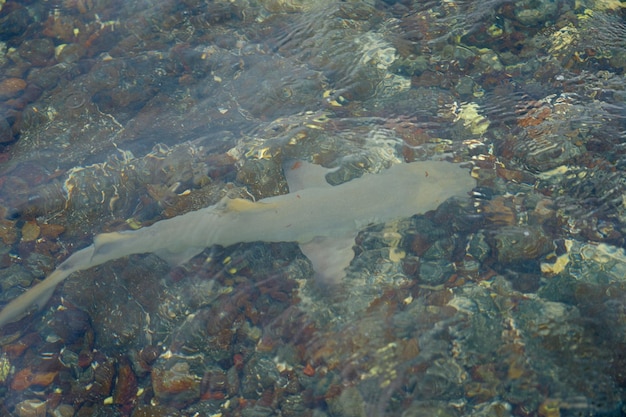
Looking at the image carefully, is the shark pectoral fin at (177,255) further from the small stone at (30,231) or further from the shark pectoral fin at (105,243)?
the small stone at (30,231)

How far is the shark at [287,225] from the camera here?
5.36 m

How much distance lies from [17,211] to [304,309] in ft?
12.0

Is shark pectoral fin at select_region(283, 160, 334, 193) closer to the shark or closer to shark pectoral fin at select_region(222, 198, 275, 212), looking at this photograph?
the shark

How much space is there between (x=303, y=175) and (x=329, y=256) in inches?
42.0

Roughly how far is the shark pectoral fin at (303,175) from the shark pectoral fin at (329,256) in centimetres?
68

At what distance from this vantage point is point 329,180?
5988 mm

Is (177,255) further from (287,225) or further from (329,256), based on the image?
(329,256)

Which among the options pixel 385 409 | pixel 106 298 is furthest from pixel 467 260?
pixel 106 298

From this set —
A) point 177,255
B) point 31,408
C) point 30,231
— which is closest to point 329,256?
point 177,255

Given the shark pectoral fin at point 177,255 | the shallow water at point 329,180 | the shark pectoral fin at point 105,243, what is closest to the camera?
the shallow water at point 329,180

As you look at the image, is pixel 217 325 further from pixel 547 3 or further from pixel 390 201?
pixel 547 3

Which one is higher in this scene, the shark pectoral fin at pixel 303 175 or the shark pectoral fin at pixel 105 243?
the shark pectoral fin at pixel 303 175

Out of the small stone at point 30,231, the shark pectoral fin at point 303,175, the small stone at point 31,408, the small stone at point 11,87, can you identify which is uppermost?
the small stone at point 11,87

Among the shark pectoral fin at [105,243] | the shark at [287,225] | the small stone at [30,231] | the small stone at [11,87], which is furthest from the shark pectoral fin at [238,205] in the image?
the small stone at [11,87]
